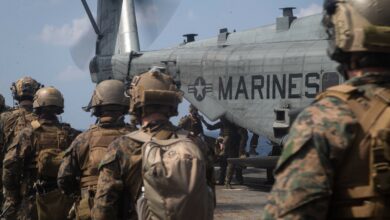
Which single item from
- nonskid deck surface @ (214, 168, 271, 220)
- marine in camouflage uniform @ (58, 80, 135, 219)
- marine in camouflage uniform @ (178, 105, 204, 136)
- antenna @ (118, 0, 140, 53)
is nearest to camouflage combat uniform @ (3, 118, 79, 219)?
marine in camouflage uniform @ (58, 80, 135, 219)

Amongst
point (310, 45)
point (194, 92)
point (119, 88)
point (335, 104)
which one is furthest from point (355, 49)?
point (194, 92)

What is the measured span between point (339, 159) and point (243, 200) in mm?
8567

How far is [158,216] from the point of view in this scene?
3.15 m

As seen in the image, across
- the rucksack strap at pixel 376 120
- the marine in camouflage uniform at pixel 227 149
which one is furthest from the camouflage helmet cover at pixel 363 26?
the marine in camouflage uniform at pixel 227 149

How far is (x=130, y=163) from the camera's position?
357 centimetres

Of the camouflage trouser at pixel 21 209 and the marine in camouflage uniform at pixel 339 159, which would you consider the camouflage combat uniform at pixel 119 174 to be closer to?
the marine in camouflage uniform at pixel 339 159

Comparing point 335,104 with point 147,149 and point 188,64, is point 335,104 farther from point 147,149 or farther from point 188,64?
point 188,64

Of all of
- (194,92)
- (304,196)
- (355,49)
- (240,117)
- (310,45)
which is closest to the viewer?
(304,196)

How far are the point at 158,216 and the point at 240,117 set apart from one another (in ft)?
35.3

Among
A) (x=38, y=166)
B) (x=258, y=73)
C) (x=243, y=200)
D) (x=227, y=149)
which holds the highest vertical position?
(x=258, y=73)

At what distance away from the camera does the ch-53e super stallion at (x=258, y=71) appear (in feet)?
41.1

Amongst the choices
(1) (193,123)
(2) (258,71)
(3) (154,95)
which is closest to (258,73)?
(2) (258,71)

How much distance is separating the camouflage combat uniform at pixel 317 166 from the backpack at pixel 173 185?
44.7 inches

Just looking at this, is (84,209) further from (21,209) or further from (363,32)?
(363,32)
